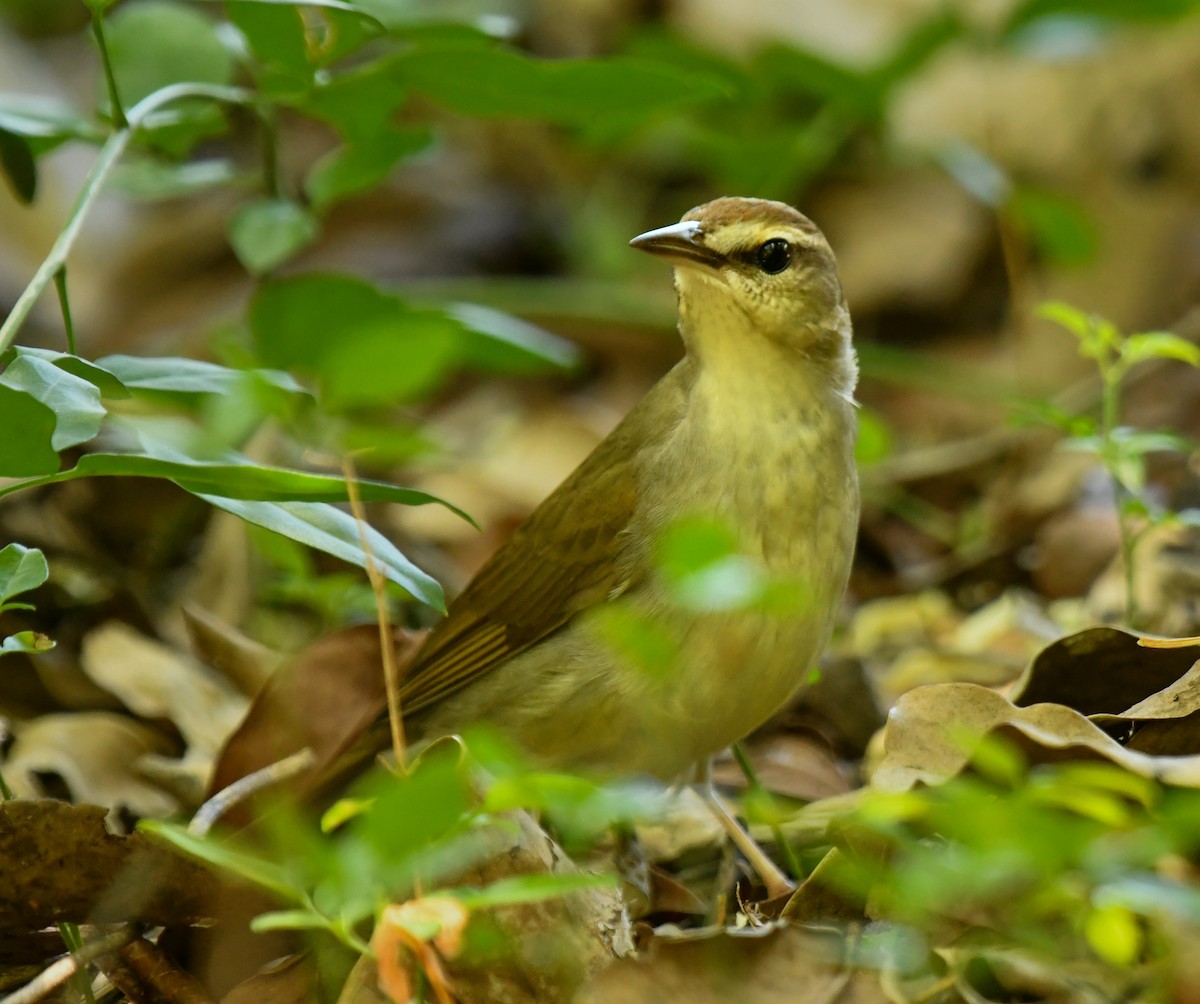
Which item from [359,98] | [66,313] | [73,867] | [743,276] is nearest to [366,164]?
[359,98]

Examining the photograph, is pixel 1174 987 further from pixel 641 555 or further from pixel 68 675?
pixel 68 675

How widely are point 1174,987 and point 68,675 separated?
117 inches

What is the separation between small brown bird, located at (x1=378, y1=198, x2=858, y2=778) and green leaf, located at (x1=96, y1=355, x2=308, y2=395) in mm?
985

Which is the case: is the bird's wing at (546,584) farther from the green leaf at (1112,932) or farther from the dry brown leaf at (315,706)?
the green leaf at (1112,932)

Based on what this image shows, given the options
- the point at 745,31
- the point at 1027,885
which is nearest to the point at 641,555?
the point at 1027,885

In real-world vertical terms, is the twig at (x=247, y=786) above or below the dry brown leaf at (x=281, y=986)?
below

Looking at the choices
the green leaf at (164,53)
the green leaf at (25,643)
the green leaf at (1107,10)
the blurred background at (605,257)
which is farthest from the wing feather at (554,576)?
the green leaf at (1107,10)

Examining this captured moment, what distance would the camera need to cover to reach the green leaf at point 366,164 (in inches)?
175

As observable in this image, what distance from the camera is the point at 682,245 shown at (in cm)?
364

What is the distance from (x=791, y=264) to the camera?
377 cm

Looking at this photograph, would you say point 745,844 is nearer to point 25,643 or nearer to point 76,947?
point 76,947

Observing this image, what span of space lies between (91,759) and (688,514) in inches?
59.9

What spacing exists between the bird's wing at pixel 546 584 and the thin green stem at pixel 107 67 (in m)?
1.31

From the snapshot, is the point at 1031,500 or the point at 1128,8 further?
the point at 1128,8
